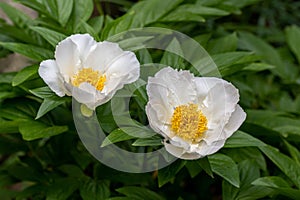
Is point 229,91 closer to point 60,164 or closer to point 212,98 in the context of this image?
point 212,98

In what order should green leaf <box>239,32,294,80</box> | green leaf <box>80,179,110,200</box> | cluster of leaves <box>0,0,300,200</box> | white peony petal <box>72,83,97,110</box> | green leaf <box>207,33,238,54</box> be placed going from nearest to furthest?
white peony petal <box>72,83,97,110</box> < cluster of leaves <box>0,0,300,200</box> < green leaf <box>80,179,110,200</box> < green leaf <box>207,33,238,54</box> < green leaf <box>239,32,294,80</box>

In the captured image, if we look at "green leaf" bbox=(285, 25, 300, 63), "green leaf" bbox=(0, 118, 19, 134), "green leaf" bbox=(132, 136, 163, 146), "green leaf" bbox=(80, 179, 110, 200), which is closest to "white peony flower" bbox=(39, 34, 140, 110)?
"green leaf" bbox=(132, 136, 163, 146)

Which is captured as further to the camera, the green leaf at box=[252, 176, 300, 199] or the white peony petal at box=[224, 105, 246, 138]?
the green leaf at box=[252, 176, 300, 199]

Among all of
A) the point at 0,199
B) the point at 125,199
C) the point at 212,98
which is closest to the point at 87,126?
the point at 125,199

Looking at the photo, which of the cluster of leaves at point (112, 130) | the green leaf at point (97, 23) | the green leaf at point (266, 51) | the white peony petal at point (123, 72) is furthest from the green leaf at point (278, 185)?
the green leaf at point (266, 51)

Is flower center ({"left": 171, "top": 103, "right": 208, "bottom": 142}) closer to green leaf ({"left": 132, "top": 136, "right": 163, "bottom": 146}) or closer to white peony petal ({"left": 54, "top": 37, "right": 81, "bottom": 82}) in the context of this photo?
green leaf ({"left": 132, "top": 136, "right": 163, "bottom": 146})

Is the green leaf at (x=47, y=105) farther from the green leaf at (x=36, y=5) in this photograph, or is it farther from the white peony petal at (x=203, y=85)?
the green leaf at (x=36, y=5)

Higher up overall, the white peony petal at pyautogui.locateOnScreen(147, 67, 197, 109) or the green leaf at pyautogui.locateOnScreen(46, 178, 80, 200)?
the white peony petal at pyautogui.locateOnScreen(147, 67, 197, 109)
